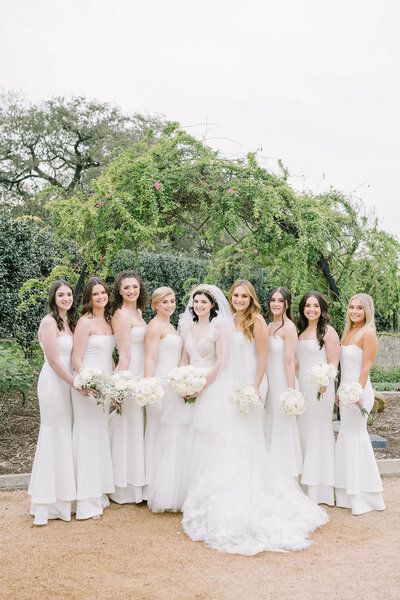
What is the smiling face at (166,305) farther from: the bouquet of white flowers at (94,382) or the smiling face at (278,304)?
the smiling face at (278,304)

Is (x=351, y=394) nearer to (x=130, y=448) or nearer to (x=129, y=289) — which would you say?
(x=130, y=448)

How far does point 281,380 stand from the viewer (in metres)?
5.42

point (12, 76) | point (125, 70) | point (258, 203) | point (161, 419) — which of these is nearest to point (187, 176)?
→ point (258, 203)

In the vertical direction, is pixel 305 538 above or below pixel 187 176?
below

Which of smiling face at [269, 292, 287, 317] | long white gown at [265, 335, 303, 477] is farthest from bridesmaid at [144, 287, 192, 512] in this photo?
smiling face at [269, 292, 287, 317]

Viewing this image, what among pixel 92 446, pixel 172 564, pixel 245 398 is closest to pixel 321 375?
pixel 245 398

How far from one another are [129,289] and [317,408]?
7.58ft

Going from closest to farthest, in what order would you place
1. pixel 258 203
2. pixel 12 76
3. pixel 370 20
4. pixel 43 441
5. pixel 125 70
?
pixel 43 441, pixel 258 203, pixel 370 20, pixel 125 70, pixel 12 76

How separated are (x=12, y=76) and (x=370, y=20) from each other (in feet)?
57.8

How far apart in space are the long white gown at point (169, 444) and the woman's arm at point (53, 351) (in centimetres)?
90

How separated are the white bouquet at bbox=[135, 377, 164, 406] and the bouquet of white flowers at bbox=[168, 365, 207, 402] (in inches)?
5.8

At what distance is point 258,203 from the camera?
6363 millimetres

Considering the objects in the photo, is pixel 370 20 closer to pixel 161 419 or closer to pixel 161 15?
pixel 161 15

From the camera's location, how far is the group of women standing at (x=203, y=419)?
4.86m
